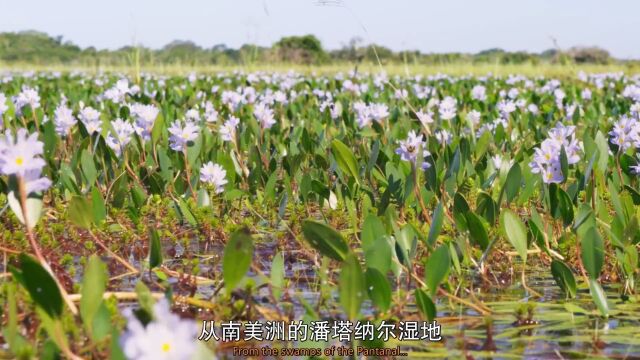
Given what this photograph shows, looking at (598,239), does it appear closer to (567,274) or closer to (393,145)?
(567,274)

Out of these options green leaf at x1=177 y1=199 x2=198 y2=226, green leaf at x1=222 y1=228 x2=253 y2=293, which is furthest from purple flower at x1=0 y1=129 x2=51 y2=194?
green leaf at x1=177 y1=199 x2=198 y2=226

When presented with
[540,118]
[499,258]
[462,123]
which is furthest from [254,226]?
[540,118]

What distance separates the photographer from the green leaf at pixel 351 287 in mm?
1942

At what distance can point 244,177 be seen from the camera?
15.1ft

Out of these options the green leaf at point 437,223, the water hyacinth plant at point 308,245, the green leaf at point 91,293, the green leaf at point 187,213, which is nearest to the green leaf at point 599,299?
the water hyacinth plant at point 308,245

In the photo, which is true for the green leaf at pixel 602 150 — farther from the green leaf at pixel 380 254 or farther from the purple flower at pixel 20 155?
the purple flower at pixel 20 155

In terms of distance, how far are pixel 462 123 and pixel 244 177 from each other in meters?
2.77

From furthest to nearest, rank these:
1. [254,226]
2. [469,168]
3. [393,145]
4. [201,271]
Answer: [393,145], [469,168], [254,226], [201,271]

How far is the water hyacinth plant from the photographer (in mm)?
1980

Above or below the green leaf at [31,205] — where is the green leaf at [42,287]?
below

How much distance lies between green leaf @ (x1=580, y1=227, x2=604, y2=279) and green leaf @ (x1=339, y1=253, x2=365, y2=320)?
82 centimetres

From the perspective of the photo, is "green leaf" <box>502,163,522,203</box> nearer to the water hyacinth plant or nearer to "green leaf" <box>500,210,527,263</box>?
the water hyacinth plant

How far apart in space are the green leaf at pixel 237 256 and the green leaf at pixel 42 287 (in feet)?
1.18

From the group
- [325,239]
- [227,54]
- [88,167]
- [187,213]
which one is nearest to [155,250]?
[325,239]
